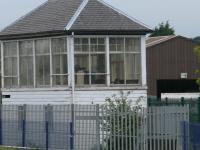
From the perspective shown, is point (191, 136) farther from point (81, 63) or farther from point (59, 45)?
point (59, 45)

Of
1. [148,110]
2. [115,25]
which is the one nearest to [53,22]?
[115,25]

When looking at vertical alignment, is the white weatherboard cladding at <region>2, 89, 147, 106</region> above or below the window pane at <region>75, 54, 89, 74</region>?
below

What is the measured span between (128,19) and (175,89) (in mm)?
28151

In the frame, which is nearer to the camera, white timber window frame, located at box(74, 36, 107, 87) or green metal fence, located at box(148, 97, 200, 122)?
green metal fence, located at box(148, 97, 200, 122)

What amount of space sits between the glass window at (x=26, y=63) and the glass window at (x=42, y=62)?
40cm

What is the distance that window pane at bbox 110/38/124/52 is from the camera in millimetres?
29078

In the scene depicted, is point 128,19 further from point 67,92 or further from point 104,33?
point 67,92

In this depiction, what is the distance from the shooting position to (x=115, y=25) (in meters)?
29.0

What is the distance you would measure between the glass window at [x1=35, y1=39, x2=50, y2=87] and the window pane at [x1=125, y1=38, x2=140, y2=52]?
10.8 ft

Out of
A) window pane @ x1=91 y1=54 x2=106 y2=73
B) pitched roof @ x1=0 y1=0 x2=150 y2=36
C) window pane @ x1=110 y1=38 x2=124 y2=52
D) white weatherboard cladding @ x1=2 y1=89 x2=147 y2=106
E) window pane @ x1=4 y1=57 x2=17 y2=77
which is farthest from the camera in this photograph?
window pane @ x1=4 y1=57 x2=17 y2=77

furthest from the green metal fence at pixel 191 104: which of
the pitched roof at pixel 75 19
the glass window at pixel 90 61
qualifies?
the pitched roof at pixel 75 19

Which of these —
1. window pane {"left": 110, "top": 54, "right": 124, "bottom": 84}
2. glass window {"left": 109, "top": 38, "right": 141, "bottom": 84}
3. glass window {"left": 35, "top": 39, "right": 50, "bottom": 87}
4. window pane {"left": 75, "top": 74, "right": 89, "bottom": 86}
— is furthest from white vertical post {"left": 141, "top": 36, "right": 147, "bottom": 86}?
glass window {"left": 35, "top": 39, "right": 50, "bottom": 87}

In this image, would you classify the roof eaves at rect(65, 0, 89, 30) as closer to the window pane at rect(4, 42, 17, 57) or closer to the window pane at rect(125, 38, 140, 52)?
the window pane at rect(125, 38, 140, 52)

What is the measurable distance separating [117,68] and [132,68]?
68 cm
